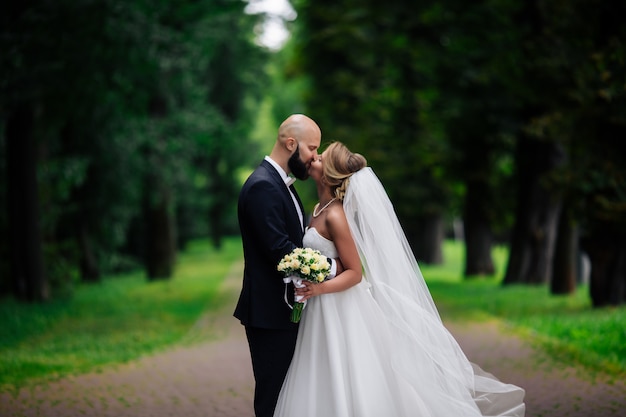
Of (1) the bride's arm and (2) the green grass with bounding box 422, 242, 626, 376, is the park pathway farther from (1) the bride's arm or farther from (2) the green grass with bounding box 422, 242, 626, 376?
(1) the bride's arm

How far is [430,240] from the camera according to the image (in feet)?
110

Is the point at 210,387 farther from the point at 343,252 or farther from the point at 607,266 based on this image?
the point at 607,266

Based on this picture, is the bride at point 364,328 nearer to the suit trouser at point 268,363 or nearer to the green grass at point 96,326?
the suit trouser at point 268,363

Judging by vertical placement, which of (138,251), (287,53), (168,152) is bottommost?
(138,251)

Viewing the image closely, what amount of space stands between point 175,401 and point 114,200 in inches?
646

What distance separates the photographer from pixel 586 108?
13.2 meters

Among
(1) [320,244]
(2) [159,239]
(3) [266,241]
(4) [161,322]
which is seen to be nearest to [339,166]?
(1) [320,244]

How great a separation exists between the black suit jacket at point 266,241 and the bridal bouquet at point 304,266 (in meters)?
0.15

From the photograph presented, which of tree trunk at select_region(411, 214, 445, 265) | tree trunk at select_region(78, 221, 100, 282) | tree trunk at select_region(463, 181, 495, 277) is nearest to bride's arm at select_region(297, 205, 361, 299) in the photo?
tree trunk at select_region(463, 181, 495, 277)

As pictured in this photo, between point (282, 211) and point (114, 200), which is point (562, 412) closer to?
point (282, 211)

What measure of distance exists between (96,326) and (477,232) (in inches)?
542

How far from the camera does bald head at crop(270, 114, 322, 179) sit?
5621 mm

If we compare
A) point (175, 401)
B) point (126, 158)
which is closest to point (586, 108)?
point (175, 401)

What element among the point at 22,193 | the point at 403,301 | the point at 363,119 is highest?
the point at 363,119
